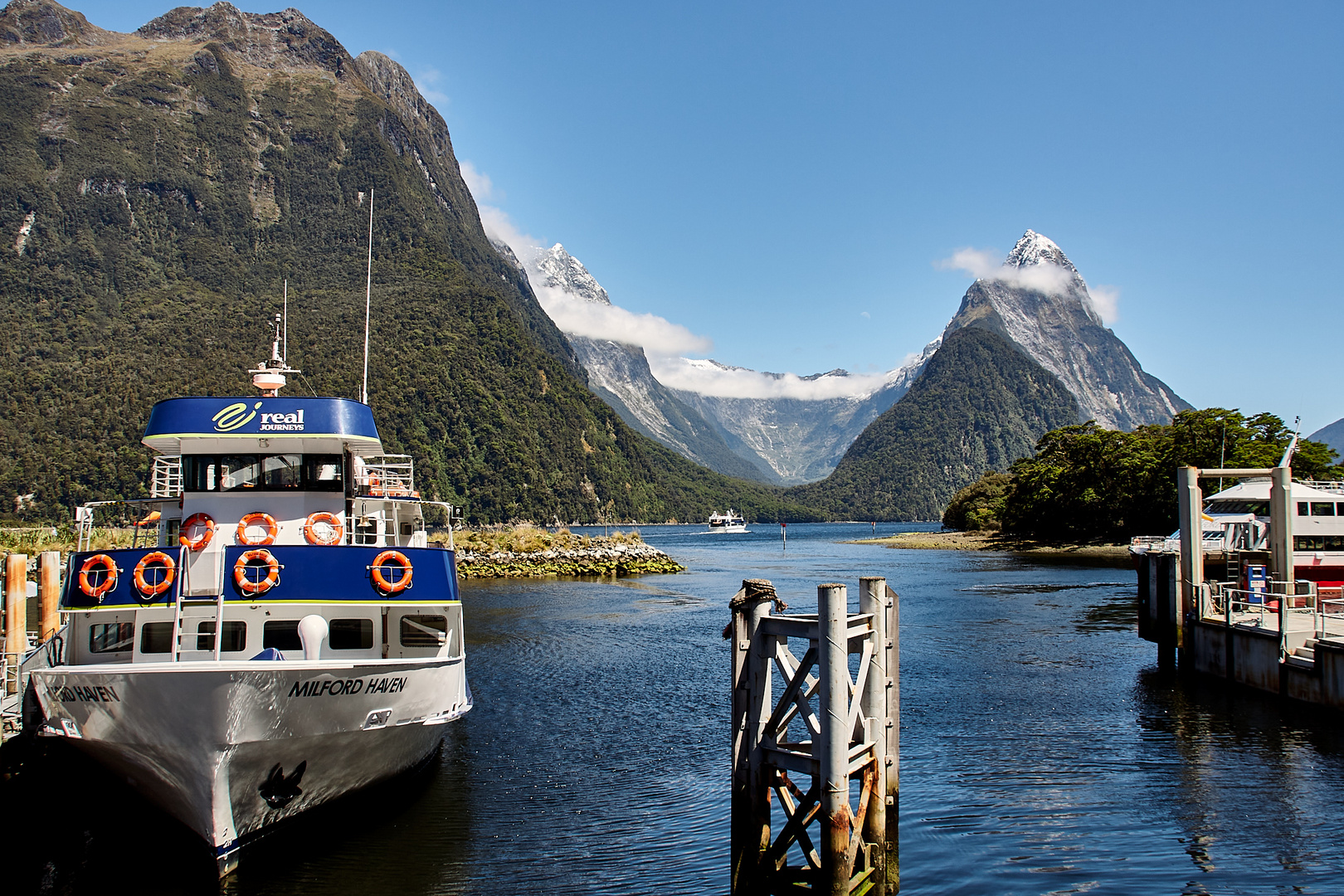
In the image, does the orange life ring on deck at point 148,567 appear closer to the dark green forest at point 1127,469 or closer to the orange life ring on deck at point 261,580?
the orange life ring on deck at point 261,580

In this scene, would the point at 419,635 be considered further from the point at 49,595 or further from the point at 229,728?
the point at 49,595

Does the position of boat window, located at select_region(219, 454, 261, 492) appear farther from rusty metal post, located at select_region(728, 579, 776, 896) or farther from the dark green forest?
the dark green forest

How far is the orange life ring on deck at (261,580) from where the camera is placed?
16984 mm

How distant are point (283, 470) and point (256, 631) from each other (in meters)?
→ 3.86

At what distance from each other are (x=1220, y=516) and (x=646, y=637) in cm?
3257

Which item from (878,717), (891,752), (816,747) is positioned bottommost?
(891,752)

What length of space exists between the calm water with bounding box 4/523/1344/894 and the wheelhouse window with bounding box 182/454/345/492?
6182 millimetres

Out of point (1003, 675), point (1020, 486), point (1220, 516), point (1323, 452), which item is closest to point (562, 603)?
point (1003, 675)

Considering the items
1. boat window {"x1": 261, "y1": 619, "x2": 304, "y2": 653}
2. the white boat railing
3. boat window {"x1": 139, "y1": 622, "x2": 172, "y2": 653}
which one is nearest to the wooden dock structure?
boat window {"x1": 261, "y1": 619, "x2": 304, "y2": 653}

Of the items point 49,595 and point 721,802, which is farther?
point 49,595

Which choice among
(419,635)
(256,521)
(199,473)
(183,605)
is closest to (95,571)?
(183,605)

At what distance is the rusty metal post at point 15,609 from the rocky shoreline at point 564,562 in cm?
5758

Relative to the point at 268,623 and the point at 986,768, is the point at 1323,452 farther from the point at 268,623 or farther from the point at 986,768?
the point at 268,623

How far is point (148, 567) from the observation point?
1697cm
